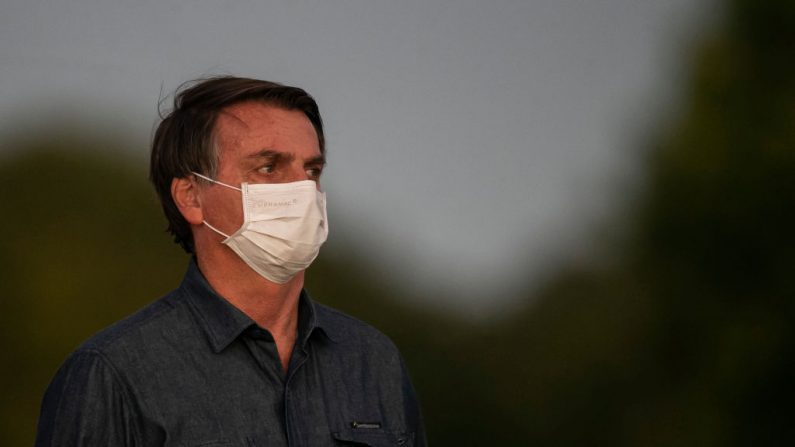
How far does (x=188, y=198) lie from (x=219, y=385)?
29.3 inches

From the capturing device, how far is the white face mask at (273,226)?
4.11 metres

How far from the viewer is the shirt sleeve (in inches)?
142

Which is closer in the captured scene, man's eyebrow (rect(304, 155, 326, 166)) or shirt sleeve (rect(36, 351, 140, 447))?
shirt sleeve (rect(36, 351, 140, 447))

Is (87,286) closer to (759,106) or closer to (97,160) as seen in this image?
(97,160)

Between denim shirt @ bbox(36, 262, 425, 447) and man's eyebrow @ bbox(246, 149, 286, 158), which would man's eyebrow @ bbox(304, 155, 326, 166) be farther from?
denim shirt @ bbox(36, 262, 425, 447)

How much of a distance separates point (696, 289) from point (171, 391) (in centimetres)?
1447

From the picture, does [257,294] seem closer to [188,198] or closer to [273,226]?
[273,226]

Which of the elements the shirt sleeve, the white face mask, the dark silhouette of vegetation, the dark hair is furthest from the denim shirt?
the dark silhouette of vegetation

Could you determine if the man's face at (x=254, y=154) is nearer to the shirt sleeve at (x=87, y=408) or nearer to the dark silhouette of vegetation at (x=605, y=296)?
the shirt sleeve at (x=87, y=408)

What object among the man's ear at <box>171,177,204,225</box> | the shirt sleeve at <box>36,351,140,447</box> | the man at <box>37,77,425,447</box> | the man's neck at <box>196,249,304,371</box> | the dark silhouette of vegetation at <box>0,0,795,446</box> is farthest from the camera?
the dark silhouette of vegetation at <box>0,0,795,446</box>

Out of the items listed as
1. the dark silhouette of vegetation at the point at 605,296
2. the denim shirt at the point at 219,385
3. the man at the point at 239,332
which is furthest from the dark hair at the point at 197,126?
the dark silhouette of vegetation at the point at 605,296

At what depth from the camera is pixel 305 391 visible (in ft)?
13.3

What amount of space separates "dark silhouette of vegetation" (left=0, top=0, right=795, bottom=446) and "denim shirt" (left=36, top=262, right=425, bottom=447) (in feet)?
33.5

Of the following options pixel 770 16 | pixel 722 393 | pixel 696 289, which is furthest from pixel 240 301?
pixel 770 16
